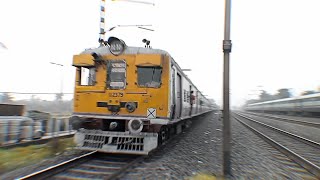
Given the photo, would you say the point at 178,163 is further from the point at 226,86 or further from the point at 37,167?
the point at 37,167

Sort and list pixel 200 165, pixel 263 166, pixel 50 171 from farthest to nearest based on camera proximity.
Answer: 1. pixel 263 166
2. pixel 200 165
3. pixel 50 171

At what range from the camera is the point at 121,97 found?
7.57 m

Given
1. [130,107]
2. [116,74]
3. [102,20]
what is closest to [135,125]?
[130,107]

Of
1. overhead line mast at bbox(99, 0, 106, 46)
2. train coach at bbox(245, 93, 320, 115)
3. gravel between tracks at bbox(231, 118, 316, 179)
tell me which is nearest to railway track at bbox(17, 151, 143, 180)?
gravel between tracks at bbox(231, 118, 316, 179)

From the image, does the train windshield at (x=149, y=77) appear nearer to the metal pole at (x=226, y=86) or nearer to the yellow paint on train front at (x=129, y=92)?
the yellow paint on train front at (x=129, y=92)

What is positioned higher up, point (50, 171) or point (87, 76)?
point (87, 76)

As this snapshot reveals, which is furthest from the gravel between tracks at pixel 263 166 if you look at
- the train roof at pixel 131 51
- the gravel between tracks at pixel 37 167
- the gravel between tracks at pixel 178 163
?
the gravel between tracks at pixel 37 167

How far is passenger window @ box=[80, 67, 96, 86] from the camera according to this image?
315 inches

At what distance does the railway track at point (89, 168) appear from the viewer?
5444 millimetres

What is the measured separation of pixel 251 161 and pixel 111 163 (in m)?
3.76

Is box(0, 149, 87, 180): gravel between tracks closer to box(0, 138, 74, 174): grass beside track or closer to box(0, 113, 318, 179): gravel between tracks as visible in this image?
box(0, 113, 318, 179): gravel between tracks

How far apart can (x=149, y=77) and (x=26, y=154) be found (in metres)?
4.18

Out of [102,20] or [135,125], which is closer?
[135,125]

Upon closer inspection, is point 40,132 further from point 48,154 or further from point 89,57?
point 89,57
